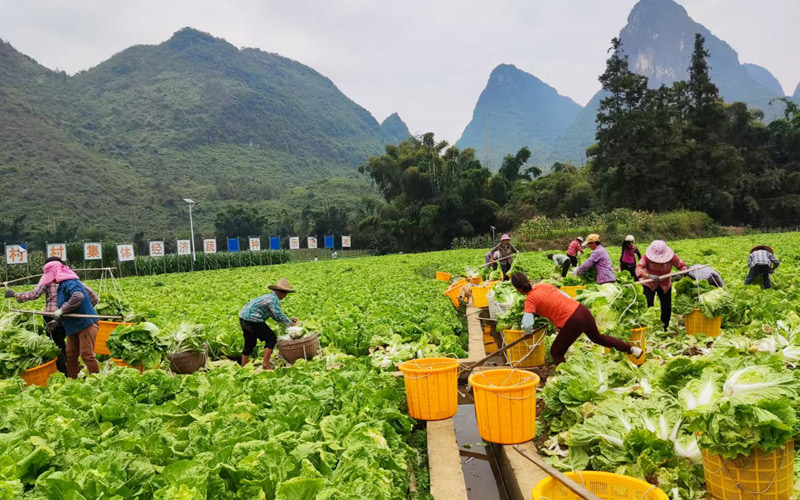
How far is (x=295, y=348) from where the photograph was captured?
723cm

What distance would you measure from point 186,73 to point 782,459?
172m

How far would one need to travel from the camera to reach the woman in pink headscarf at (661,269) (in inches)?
307

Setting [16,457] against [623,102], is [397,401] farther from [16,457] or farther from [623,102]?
[623,102]

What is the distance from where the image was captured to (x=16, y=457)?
3.20m

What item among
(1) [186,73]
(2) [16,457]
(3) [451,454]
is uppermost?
(1) [186,73]

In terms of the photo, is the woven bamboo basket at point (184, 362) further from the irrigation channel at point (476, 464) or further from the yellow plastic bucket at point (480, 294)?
the yellow plastic bucket at point (480, 294)

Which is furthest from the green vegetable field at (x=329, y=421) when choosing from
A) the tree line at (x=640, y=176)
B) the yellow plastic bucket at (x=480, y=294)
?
the tree line at (x=640, y=176)

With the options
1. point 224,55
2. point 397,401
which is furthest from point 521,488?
point 224,55

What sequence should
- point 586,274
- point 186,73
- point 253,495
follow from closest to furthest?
point 253,495, point 586,274, point 186,73

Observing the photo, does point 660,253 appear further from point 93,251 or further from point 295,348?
point 93,251

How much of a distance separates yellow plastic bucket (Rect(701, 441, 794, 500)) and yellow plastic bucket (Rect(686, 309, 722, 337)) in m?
4.99

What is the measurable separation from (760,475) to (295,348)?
558cm

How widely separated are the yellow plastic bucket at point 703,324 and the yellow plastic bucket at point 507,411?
4613 millimetres

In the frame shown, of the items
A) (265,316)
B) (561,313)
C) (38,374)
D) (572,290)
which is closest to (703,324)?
(572,290)
